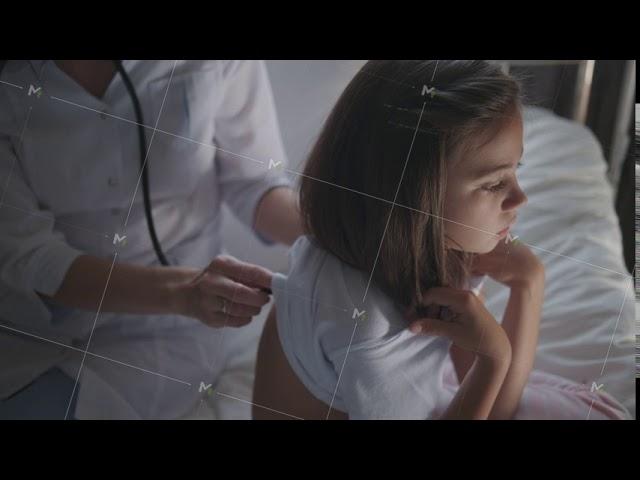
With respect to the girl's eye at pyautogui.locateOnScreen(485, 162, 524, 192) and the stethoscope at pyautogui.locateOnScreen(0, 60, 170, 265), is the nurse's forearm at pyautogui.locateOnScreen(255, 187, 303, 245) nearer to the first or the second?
the stethoscope at pyautogui.locateOnScreen(0, 60, 170, 265)

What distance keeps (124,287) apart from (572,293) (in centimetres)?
57

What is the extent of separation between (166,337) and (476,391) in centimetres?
39

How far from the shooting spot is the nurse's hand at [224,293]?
857mm

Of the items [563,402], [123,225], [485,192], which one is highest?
[485,192]

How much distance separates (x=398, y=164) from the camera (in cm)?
83

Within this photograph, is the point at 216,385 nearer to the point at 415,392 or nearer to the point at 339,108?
the point at 415,392

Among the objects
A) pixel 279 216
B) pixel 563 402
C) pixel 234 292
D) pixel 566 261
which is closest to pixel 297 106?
pixel 279 216

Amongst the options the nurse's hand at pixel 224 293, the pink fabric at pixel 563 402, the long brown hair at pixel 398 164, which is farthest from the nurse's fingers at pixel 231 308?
the pink fabric at pixel 563 402

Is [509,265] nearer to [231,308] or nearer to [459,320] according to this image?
[459,320]

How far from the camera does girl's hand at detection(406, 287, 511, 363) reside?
2.76ft

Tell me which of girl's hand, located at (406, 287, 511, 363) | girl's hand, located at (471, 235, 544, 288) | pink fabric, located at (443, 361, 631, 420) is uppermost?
girl's hand, located at (471, 235, 544, 288)

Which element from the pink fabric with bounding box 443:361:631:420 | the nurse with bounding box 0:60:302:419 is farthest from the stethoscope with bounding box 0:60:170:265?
the pink fabric with bounding box 443:361:631:420

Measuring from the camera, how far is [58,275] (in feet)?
2.79

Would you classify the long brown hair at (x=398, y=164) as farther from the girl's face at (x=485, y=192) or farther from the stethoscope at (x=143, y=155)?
the stethoscope at (x=143, y=155)
